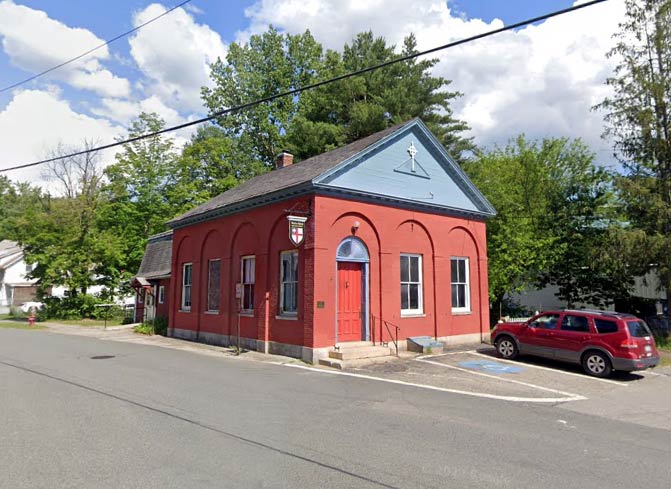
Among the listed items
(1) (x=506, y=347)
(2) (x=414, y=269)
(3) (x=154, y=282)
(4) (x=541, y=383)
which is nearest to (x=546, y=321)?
(1) (x=506, y=347)

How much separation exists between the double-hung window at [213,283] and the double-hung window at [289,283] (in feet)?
14.2

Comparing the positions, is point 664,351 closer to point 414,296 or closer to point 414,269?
point 414,296

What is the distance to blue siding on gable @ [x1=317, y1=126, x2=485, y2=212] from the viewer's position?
15808 millimetres

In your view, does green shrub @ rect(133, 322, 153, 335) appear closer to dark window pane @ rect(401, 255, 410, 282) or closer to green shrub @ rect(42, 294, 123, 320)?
green shrub @ rect(42, 294, 123, 320)

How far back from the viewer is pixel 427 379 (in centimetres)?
1187

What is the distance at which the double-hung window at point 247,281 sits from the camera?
683 inches

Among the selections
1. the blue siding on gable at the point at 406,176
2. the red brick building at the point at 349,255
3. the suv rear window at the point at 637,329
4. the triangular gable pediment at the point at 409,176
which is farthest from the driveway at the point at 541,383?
the blue siding on gable at the point at 406,176

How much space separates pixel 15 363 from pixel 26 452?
29.0ft

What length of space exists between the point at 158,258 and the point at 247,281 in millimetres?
12604

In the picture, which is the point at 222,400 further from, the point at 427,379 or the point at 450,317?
the point at 450,317

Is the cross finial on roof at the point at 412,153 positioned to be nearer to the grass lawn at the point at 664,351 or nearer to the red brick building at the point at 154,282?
the grass lawn at the point at 664,351

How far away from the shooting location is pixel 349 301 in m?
15.3

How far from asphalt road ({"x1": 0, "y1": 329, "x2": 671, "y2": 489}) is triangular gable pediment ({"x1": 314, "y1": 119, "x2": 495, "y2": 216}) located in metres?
6.95

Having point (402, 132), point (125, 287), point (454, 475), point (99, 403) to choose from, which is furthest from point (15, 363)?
point (125, 287)
